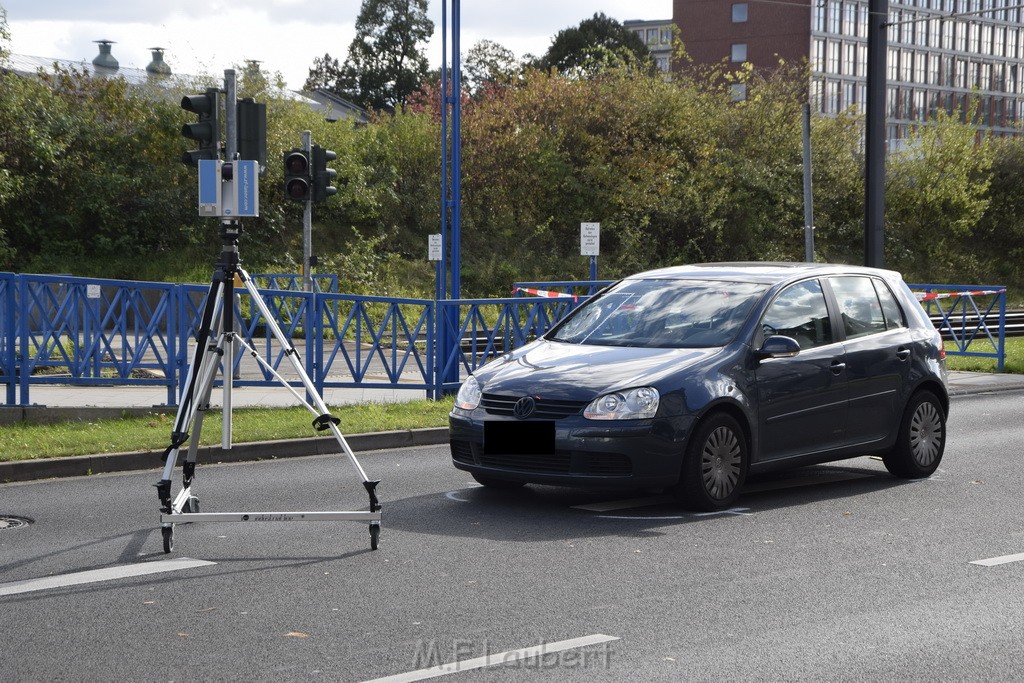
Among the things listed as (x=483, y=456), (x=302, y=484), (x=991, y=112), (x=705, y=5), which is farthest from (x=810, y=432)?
(x=991, y=112)

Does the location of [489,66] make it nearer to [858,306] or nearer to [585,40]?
[585,40]

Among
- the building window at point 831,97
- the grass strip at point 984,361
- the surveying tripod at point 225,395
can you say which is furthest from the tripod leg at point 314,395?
the building window at point 831,97

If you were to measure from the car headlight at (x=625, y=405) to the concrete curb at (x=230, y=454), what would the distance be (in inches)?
153

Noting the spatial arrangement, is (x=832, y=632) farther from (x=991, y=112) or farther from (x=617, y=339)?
(x=991, y=112)

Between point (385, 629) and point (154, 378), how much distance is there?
362 inches

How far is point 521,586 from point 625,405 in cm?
199

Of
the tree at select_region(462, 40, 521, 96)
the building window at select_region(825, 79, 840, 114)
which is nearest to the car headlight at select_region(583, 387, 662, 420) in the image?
the tree at select_region(462, 40, 521, 96)

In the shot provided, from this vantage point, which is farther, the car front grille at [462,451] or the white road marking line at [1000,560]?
the car front grille at [462,451]

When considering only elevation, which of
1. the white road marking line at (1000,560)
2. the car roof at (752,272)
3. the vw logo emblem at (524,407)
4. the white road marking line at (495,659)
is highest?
the car roof at (752,272)

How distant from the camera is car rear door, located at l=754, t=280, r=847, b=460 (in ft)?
28.7

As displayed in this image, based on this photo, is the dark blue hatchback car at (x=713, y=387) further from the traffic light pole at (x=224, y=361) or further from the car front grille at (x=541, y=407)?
the traffic light pole at (x=224, y=361)

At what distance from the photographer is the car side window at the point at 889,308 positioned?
998 cm

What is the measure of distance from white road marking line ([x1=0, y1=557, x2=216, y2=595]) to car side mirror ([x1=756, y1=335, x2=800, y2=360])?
151 inches

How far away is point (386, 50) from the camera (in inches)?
3469
